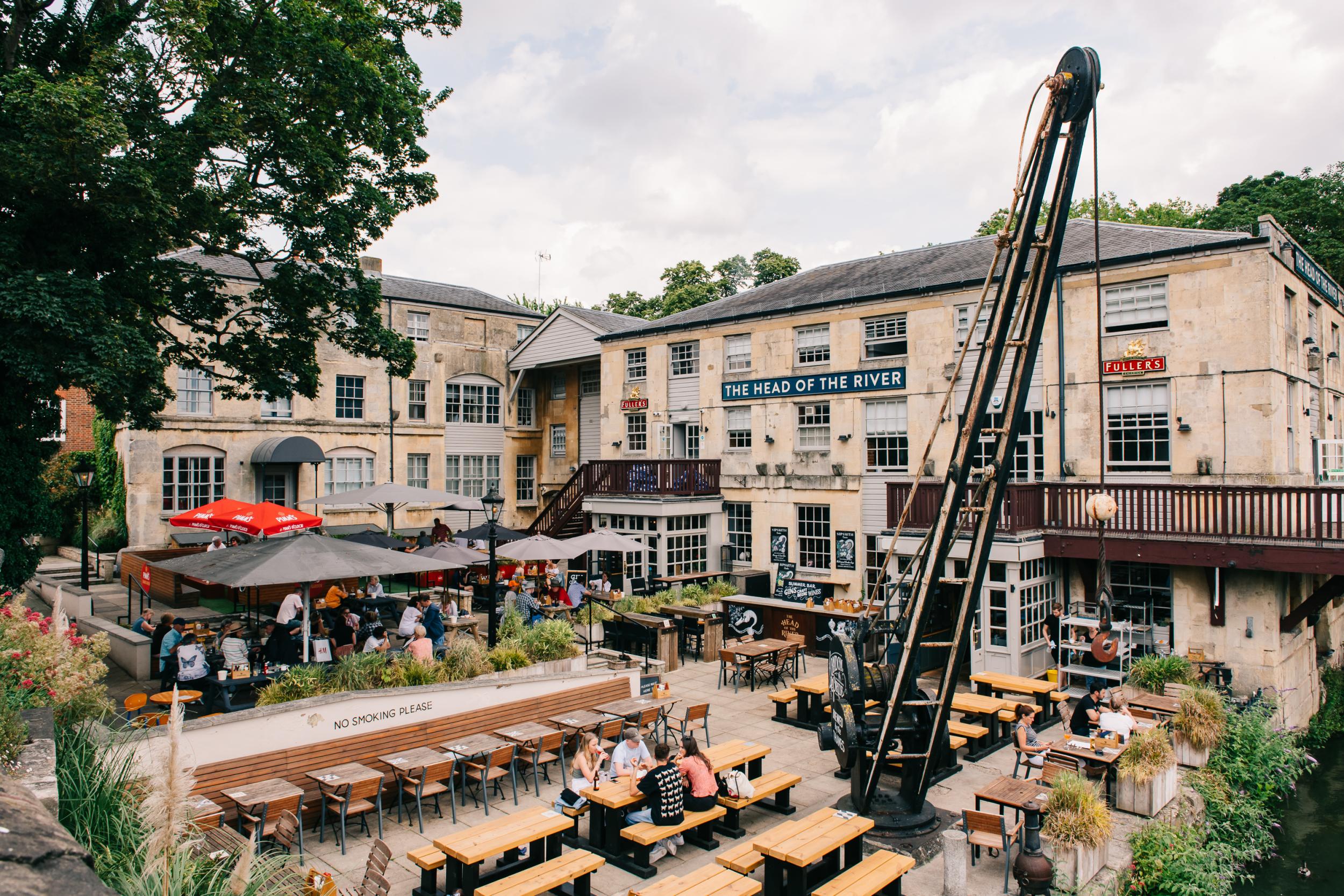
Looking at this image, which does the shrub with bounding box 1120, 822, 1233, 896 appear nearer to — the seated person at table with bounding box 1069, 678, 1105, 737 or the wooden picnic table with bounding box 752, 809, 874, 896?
the seated person at table with bounding box 1069, 678, 1105, 737

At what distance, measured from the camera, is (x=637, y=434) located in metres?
28.6

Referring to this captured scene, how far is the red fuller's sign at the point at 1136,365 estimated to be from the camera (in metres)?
18.2

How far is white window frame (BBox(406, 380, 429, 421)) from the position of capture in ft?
103

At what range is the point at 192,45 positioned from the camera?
13.4 meters

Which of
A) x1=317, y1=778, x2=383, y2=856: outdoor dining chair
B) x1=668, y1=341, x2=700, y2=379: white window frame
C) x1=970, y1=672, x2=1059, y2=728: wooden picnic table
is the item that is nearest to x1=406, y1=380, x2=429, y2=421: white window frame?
x1=668, y1=341, x2=700, y2=379: white window frame

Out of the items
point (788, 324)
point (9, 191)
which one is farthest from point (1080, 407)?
point (9, 191)

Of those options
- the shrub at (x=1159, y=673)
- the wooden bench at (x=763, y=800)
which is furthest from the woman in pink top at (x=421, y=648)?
the shrub at (x=1159, y=673)

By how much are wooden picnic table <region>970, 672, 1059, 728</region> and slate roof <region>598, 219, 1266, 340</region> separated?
966 centimetres

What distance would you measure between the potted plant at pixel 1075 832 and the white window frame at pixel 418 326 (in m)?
27.2

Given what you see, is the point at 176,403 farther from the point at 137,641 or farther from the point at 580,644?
the point at 580,644

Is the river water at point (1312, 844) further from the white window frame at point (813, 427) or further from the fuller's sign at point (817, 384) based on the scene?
the white window frame at point (813, 427)

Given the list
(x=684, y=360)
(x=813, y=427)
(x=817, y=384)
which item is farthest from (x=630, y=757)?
(x=684, y=360)

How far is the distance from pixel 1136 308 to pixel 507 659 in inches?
616

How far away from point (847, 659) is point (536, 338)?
24.4 meters
